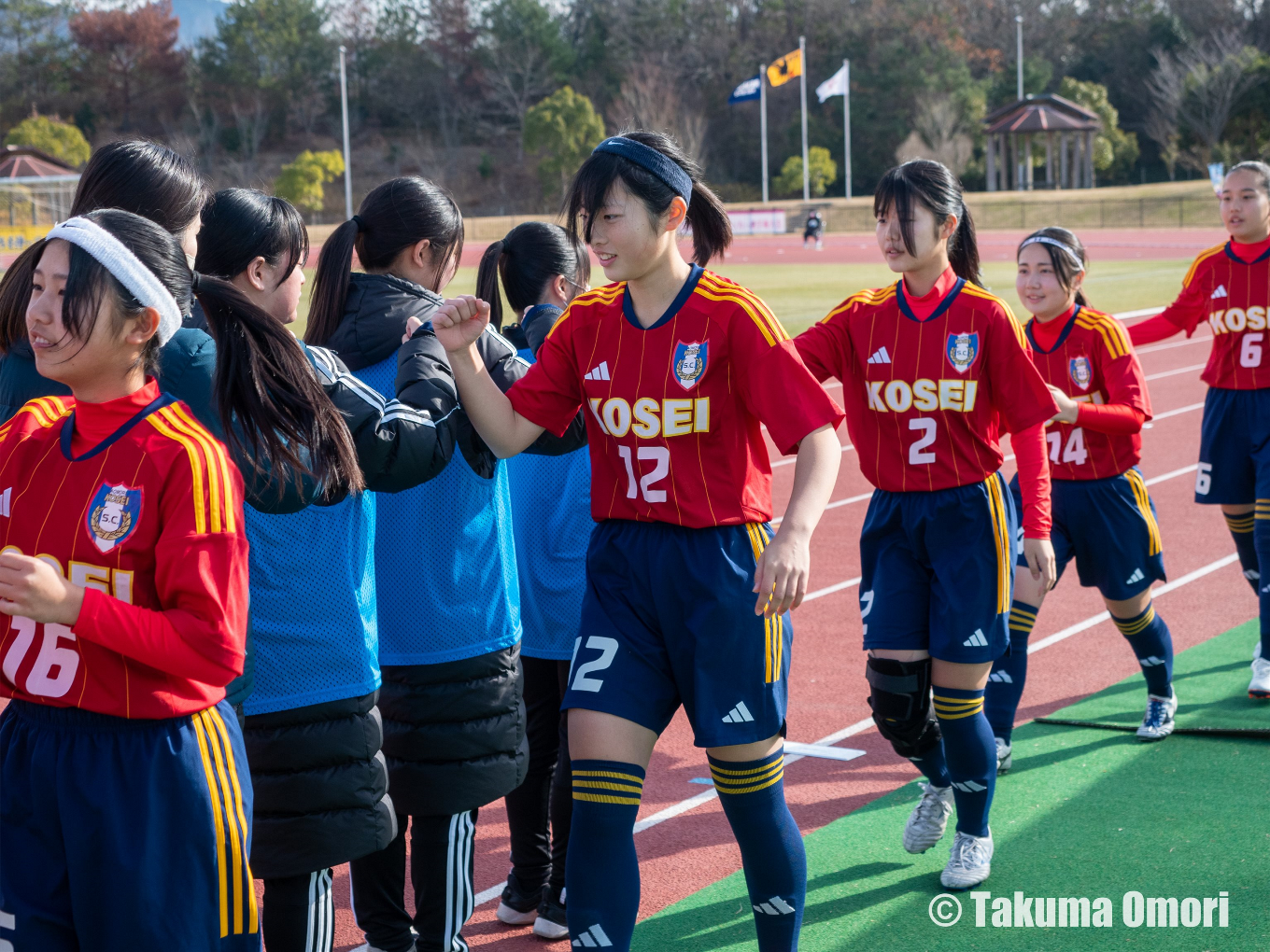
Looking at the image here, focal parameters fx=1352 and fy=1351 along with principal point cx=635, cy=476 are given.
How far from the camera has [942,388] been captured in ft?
13.0

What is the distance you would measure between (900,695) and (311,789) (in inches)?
77.1

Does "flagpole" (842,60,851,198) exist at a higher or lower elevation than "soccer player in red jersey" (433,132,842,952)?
higher

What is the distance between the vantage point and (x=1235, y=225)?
6.14 metres

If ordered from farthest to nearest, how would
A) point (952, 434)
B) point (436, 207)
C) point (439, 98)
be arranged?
1. point (439, 98)
2. point (952, 434)
3. point (436, 207)

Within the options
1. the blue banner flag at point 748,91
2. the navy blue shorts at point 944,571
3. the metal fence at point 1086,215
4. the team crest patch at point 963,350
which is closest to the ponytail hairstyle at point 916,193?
the team crest patch at point 963,350

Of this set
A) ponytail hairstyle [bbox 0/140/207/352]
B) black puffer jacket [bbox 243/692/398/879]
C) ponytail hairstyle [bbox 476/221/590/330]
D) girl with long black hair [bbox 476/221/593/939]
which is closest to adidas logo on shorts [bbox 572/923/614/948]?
black puffer jacket [bbox 243/692/398/879]

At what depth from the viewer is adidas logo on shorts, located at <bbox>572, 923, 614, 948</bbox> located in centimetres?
282

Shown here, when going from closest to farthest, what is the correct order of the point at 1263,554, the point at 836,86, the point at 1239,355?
the point at 1263,554
the point at 1239,355
the point at 836,86

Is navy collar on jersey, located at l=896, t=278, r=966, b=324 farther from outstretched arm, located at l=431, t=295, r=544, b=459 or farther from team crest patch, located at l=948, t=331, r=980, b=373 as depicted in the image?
outstretched arm, located at l=431, t=295, r=544, b=459

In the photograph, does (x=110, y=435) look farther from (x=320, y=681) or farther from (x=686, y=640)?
(x=686, y=640)

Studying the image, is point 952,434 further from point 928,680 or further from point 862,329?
point 928,680

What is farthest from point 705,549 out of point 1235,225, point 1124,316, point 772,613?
point 1124,316

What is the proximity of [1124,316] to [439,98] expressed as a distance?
65.0 meters

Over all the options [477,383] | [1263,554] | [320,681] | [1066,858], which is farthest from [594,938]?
[1263,554]
